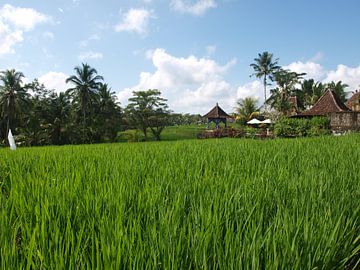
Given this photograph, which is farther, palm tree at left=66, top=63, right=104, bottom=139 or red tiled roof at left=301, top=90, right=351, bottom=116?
palm tree at left=66, top=63, right=104, bottom=139

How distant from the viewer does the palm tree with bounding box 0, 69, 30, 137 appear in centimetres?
3120

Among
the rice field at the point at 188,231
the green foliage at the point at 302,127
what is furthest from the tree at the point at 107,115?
the rice field at the point at 188,231

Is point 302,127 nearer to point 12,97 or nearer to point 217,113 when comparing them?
point 217,113

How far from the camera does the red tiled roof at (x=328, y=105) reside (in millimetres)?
23806

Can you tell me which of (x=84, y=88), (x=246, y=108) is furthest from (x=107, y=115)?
(x=246, y=108)

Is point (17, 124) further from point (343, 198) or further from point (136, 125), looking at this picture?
point (343, 198)

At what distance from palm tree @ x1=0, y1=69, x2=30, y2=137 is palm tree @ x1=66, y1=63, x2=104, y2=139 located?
15.9ft

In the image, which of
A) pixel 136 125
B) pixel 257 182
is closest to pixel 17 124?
pixel 136 125

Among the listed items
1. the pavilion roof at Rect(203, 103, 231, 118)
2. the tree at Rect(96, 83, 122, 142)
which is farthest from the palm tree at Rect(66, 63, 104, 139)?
the pavilion roof at Rect(203, 103, 231, 118)

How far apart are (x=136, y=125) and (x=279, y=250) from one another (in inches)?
1469

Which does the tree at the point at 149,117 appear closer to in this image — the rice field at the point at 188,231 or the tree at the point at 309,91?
the tree at the point at 309,91

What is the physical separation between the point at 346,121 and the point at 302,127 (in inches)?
92.1

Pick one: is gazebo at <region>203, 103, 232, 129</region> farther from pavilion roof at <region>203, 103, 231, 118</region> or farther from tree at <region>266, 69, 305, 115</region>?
tree at <region>266, 69, 305, 115</region>

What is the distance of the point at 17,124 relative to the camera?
32.6 meters
